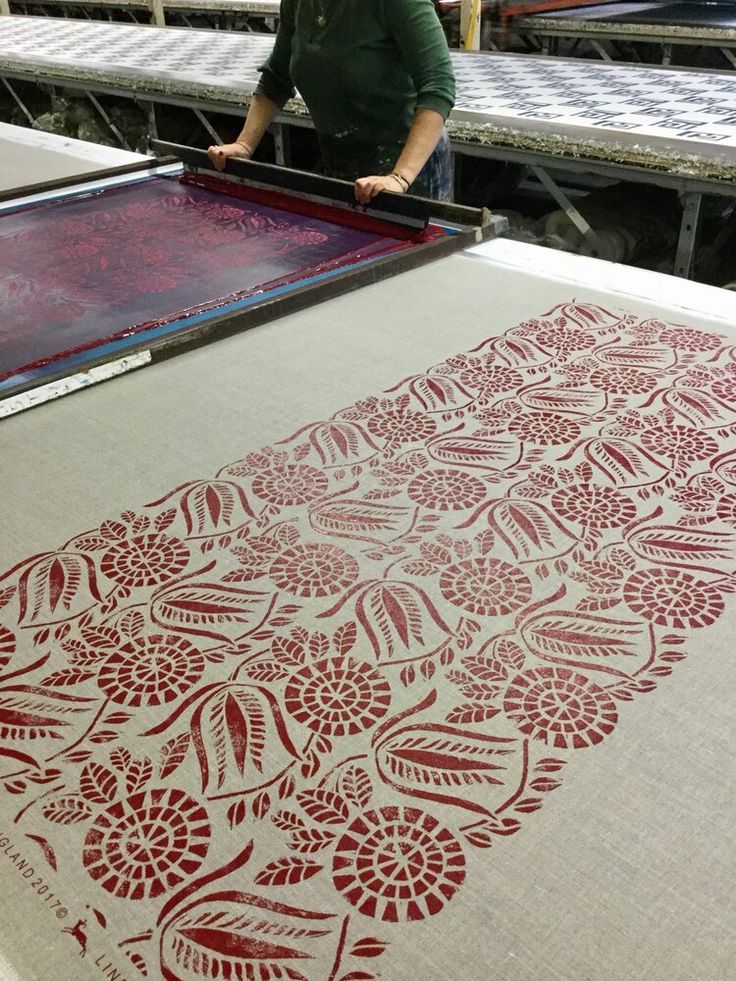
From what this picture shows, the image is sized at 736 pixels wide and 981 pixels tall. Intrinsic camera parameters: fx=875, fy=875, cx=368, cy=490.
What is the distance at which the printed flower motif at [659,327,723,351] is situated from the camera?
115 centimetres

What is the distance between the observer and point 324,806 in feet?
1.88

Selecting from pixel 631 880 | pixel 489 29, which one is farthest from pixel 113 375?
pixel 489 29

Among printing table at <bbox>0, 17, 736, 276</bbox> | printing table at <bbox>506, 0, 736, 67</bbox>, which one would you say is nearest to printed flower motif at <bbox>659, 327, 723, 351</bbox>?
printing table at <bbox>0, 17, 736, 276</bbox>

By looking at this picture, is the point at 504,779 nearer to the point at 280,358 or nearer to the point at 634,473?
the point at 634,473

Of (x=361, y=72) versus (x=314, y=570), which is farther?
(x=361, y=72)

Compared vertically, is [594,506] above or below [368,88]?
below

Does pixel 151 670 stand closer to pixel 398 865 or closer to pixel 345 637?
pixel 345 637

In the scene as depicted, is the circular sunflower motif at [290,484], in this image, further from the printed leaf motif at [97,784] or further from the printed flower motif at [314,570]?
the printed leaf motif at [97,784]

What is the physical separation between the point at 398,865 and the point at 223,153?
5.79ft

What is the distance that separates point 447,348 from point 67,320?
569 millimetres

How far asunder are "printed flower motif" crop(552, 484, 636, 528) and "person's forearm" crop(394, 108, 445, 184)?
3.62 ft

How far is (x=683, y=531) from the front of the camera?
0.81 m

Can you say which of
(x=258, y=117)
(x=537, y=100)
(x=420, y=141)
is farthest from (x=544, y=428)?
(x=537, y=100)

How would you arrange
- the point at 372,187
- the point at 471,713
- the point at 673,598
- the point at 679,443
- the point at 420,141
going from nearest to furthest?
the point at 471,713
the point at 673,598
the point at 679,443
the point at 372,187
the point at 420,141
